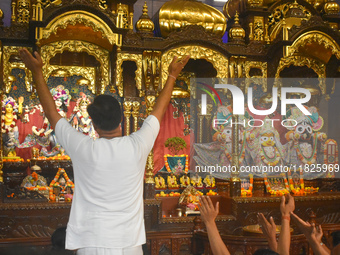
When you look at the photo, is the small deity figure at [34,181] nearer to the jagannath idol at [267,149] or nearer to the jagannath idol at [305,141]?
the jagannath idol at [267,149]

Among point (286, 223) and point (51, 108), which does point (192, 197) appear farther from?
point (51, 108)

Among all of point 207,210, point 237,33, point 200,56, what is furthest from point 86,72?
point 207,210

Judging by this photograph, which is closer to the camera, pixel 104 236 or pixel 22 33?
pixel 104 236

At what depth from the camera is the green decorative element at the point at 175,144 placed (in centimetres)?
925

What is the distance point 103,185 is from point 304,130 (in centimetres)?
788

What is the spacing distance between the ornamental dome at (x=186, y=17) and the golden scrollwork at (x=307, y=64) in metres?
1.25

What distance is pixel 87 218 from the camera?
2367 millimetres

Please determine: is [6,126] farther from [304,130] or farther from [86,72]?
[304,130]

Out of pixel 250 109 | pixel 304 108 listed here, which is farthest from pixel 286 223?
pixel 304 108

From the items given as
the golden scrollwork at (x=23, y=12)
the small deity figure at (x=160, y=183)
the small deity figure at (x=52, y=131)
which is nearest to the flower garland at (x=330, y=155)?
the small deity figure at (x=160, y=183)

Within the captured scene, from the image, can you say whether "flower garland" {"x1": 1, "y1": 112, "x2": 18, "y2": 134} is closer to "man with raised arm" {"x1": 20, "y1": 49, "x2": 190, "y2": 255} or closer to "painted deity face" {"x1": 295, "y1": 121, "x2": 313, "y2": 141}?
"painted deity face" {"x1": 295, "y1": 121, "x2": 313, "y2": 141}

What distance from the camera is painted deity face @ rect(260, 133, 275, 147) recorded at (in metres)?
9.32

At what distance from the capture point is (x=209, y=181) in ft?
29.7

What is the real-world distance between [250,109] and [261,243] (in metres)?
4.43
